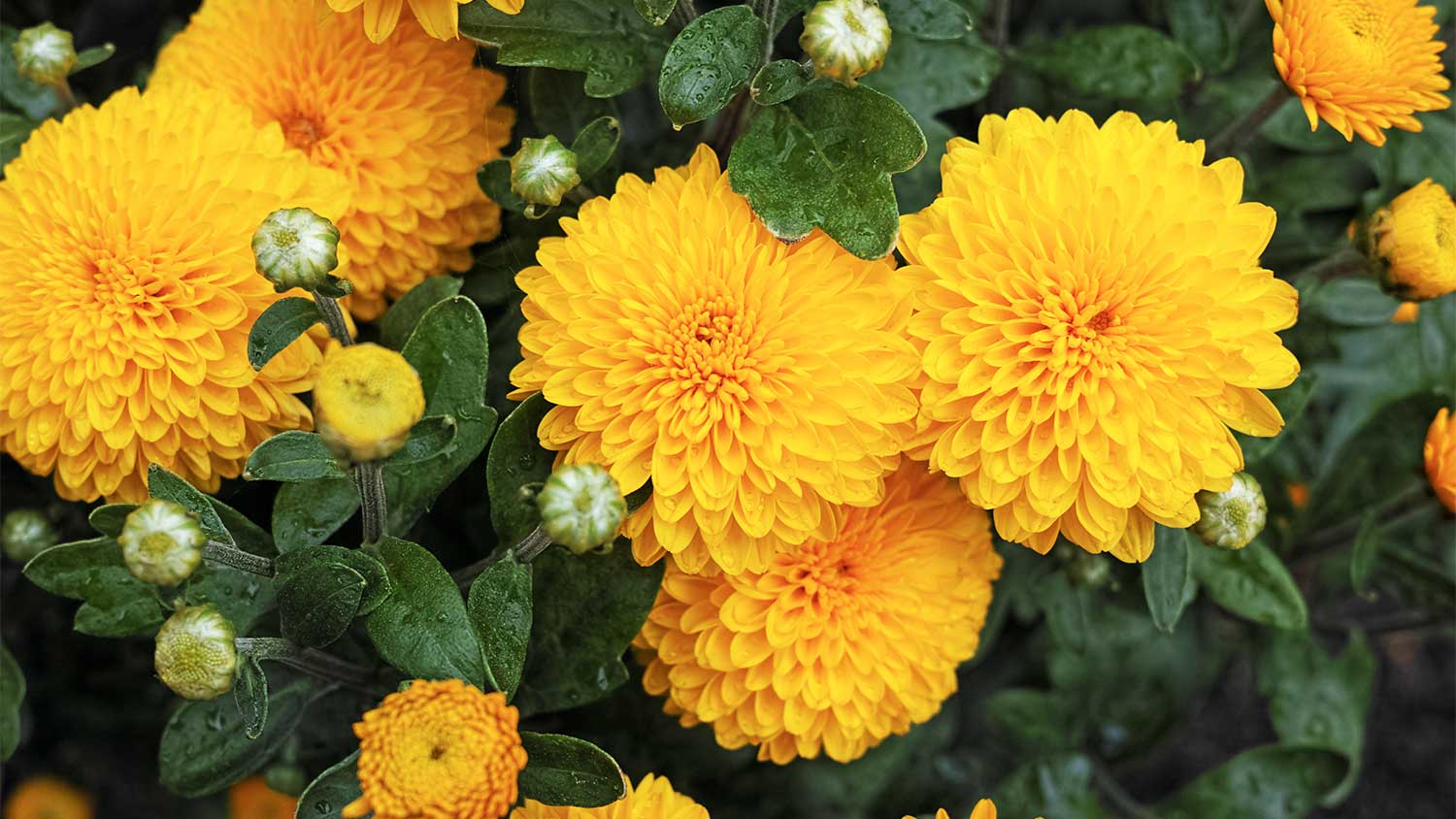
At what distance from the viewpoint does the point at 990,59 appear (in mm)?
1758

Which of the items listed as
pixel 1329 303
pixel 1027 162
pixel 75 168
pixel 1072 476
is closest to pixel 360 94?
pixel 75 168

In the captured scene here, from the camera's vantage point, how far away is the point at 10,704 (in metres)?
1.67

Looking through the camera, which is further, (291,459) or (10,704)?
(10,704)

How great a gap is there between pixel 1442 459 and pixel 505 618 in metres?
1.22

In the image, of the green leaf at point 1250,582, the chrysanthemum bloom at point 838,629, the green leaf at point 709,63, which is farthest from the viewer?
the green leaf at point 1250,582

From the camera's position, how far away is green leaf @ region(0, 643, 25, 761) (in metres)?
Result: 1.64

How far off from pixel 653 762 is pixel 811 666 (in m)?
0.50

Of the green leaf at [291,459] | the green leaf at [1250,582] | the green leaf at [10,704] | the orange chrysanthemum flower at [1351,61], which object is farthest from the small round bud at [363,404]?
the green leaf at [1250,582]

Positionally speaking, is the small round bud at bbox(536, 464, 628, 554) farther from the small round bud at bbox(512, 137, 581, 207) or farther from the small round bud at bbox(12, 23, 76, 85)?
the small round bud at bbox(12, 23, 76, 85)

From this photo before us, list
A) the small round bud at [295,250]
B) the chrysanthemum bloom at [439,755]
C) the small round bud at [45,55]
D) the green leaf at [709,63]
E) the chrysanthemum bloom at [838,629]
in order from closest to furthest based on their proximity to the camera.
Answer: the chrysanthemum bloom at [439,755], the small round bud at [295,250], the green leaf at [709,63], the chrysanthemum bloom at [838,629], the small round bud at [45,55]

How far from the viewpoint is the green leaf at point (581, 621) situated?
1.42 meters

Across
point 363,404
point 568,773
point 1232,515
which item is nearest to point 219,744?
point 568,773

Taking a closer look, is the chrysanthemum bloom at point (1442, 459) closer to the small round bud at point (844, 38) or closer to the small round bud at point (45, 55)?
the small round bud at point (844, 38)

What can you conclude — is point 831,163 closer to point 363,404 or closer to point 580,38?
point 580,38
